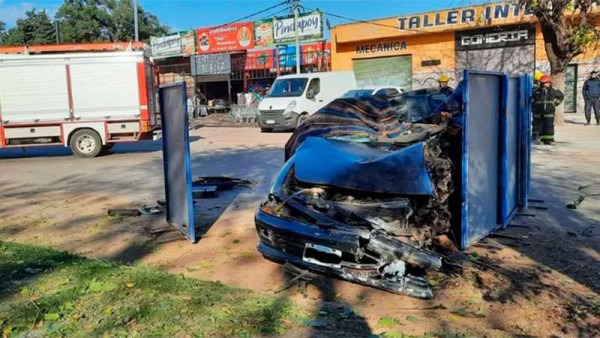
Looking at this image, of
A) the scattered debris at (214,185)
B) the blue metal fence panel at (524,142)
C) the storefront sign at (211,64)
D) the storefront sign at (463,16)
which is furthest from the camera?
the storefront sign at (211,64)

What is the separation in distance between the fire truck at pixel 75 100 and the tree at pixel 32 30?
4348 cm

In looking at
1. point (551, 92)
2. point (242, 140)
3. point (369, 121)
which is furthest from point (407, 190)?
point (242, 140)

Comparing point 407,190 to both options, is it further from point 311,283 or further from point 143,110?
point 143,110

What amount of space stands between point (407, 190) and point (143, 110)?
11258 mm

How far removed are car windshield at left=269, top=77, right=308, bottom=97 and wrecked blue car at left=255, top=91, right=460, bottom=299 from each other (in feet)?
48.1

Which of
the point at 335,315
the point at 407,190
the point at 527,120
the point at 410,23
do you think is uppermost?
the point at 410,23

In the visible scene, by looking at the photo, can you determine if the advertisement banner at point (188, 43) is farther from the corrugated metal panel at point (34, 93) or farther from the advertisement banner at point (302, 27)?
the corrugated metal panel at point (34, 93)

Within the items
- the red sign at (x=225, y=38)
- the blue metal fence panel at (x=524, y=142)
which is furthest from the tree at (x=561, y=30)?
the red sign at (x=225, y=38)

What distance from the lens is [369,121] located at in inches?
246

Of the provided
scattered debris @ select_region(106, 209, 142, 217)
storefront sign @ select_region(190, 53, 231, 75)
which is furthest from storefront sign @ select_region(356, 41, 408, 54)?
scattered debris @ select_region(106, 209, 142, 217)

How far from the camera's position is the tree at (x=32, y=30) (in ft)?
176

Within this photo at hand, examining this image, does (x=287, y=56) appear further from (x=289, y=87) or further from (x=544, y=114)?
(x=544, y=114)

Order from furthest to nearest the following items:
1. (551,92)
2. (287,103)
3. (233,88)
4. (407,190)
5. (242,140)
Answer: (233,88)
(287,103)
(242,140)
(551,92)
(407,190)

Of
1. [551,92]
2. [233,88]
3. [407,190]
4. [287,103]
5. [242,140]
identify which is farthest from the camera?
[233,88]
